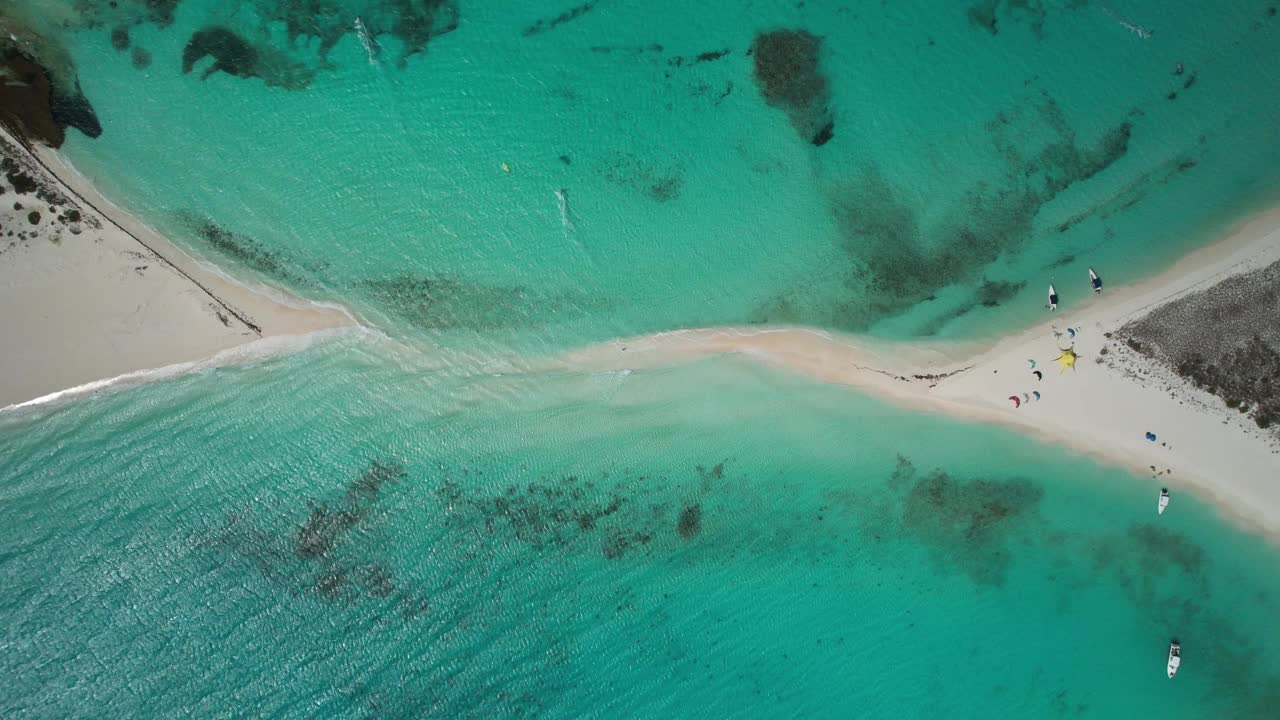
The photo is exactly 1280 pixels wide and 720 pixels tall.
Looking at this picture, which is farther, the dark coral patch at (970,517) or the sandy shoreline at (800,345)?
the dark coral patch at (970,517)

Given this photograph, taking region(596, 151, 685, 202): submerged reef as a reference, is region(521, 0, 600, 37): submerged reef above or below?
above

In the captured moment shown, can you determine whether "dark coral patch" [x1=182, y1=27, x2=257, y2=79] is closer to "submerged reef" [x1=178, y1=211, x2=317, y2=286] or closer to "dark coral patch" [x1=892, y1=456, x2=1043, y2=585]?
"submerged reef" [x1=178, y1=211, x2=317, y2=286]

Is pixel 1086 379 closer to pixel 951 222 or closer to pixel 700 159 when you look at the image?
pixel 951 222

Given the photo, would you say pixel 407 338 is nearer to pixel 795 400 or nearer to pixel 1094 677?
pixel 795 400

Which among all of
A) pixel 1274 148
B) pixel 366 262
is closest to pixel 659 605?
pixel 366 262

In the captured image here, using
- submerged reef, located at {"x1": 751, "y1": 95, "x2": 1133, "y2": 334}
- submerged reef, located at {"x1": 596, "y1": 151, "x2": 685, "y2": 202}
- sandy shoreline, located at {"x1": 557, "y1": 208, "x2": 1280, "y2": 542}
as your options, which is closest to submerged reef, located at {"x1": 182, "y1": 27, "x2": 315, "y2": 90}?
submerged reef, located at {"x1": 596, "y1": 151, "x2": 685, "y2": 202}

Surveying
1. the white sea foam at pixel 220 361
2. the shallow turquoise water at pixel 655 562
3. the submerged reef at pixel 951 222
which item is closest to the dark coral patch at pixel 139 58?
the white sea foam at pixel 220 361

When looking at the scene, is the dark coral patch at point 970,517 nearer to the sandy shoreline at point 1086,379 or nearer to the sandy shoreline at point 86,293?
the sandy shoreline at point 1086,379
